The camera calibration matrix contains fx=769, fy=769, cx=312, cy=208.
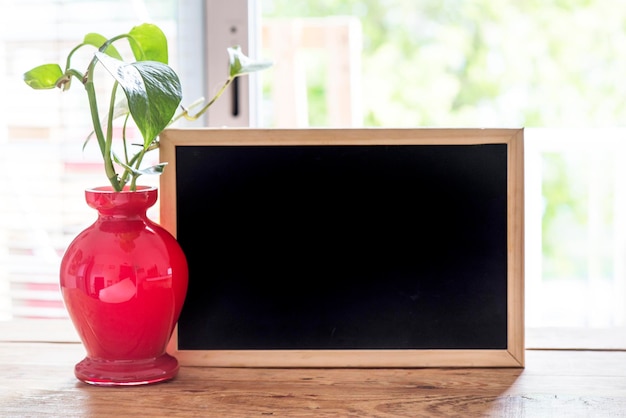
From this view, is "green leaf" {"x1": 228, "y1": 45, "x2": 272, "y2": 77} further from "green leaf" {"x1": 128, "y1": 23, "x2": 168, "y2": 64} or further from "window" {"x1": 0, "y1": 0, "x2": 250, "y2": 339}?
"window" {"x1": 0, "y1": 0, "x2": 250, "y2": 339}

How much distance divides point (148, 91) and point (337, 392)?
390 mm

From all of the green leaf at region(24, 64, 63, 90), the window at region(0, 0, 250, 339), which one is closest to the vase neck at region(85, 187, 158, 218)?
the green leaf at region(24, 64, 63, 90)

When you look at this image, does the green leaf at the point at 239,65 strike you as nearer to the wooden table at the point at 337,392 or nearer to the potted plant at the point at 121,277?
the potted plant at the point at 121,277


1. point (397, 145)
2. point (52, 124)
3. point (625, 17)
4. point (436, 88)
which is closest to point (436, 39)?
point (436, 88)

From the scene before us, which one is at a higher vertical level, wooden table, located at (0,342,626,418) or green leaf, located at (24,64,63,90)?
green leaf, located at (24,64,63,90)

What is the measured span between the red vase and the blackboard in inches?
2.7

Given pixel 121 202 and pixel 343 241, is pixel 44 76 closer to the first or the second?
pixel 121 202

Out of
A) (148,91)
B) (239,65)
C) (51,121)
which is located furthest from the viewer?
(51,121)

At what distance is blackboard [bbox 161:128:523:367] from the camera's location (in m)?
0.97

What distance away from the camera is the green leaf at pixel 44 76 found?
2.97 ft

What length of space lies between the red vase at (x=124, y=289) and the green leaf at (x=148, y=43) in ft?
0.58

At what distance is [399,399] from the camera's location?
0.85 meters

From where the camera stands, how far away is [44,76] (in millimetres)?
914

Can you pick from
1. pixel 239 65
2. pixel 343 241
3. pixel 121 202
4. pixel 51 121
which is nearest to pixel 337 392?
pixel 343 241
